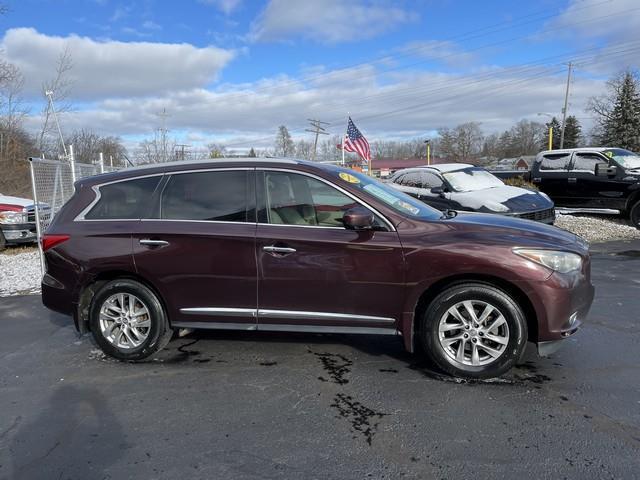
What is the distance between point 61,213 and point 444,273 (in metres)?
3.58

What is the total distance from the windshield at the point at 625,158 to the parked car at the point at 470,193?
335cm

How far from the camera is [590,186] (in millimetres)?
12500

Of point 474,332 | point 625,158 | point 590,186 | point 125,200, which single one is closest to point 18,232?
point 125,200

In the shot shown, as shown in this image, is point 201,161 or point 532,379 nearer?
point 532,379

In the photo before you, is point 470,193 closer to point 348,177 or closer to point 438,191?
point 438,191

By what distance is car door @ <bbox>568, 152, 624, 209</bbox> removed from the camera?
39.7 feet

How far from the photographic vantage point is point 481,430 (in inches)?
121

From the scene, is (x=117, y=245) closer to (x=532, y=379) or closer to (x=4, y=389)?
(x=4, y=389)

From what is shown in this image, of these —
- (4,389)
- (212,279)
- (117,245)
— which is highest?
(117,245)

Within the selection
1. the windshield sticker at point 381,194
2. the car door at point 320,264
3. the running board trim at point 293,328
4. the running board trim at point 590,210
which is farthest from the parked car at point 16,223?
the running board trim at point 590,210

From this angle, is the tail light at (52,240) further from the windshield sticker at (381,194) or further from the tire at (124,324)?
the windshield sticker at (381,194)

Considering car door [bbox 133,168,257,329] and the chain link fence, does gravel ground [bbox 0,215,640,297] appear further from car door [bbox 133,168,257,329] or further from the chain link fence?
car door [bbox 133,168,257,329]

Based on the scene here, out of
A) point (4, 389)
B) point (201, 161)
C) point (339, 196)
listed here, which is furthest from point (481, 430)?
point (4, 389)

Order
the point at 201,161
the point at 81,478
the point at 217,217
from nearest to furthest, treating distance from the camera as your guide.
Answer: the point at 81,478 → the point at 217,217 → the point at 201,161
